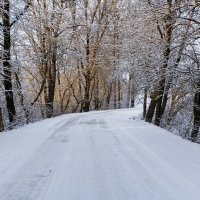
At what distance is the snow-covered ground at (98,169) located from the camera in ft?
17.7

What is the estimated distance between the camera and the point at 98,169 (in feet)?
22.2

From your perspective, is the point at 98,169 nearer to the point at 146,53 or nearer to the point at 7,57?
the point at 7,57

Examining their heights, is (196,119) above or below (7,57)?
below

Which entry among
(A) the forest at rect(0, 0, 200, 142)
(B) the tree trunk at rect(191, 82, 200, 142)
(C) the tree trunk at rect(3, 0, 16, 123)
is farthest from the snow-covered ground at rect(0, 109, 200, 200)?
(B) the tree trunk at rect(191, 82, 200, 142)

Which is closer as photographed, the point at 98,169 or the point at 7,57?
the point at 98,169

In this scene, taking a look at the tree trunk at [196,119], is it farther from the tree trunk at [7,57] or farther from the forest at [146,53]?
the tree trunk at [7,57]

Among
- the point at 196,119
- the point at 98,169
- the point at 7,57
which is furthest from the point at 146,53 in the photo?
the point at 98,169

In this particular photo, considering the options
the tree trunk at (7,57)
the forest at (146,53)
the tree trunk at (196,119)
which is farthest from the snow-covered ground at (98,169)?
the tree trunk at (196,119)

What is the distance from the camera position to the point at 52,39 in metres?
25.1

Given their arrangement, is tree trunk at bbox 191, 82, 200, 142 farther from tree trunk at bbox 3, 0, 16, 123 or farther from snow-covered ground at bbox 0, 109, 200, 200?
tree trunk at bbox 3, 0, 16, 123

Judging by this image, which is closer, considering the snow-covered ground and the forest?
the snow-covered ground

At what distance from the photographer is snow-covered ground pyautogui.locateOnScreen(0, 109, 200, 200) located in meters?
5.41

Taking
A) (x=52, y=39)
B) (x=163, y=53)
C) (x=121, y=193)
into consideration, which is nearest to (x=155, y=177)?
(x=121, y=193)

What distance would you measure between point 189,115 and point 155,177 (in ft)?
51.9
